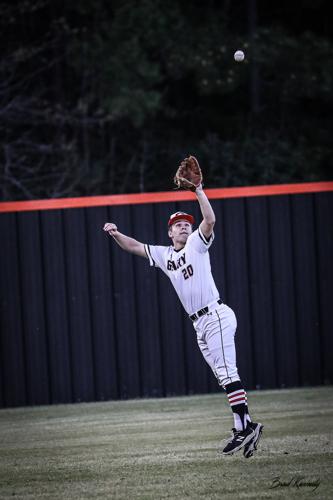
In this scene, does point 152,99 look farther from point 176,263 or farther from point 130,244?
point 176,263

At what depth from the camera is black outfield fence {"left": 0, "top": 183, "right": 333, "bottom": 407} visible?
1231 cm

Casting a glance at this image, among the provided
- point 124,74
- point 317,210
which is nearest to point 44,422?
point 317,210

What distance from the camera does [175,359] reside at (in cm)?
1232

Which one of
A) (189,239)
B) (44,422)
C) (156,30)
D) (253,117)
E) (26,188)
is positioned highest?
(156,30)

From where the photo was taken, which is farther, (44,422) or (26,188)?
(26,188)

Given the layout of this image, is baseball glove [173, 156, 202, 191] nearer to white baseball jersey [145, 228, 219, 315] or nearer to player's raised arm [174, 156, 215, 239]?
Answer: player's raised arm [174, 156, 215, 239]

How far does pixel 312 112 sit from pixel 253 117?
2.60 meters

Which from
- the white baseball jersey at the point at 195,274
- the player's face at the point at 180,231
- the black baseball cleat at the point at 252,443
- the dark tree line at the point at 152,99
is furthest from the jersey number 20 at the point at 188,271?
the dark tree line at the point at 152,99

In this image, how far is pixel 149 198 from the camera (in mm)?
12242

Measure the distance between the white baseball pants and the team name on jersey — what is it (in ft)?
1.53

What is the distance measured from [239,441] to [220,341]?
84 centimetres

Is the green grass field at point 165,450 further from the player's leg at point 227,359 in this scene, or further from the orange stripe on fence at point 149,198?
the orange stripe on fence at point 149,198

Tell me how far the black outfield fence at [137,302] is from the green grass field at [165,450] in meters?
0.35

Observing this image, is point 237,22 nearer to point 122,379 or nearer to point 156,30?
point 156,30
